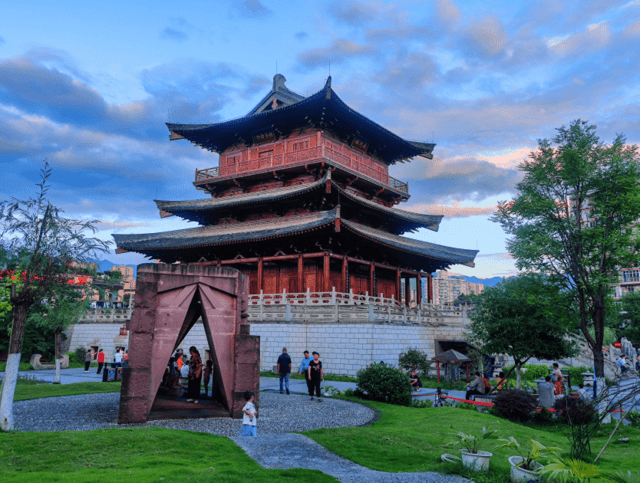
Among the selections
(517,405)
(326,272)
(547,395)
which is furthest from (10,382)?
(326,272)

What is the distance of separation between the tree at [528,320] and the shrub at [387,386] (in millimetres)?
4469

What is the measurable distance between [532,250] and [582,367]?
1187 cm

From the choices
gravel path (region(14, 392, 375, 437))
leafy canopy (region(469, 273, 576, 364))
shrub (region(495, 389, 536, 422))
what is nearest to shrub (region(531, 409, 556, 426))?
shrub (region(495, 389, 536, 422))

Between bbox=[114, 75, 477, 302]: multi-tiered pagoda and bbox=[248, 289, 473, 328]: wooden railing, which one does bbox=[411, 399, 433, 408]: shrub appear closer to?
bbox=[248, 289, 473, 328]: wooden railing

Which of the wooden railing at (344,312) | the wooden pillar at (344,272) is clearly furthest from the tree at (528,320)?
the wooden pillar at (344,272)

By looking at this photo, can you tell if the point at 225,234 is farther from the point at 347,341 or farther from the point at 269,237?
the point at 347,341

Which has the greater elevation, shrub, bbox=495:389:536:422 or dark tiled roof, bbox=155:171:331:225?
dark tiled roof, bbox=155:171:331:225

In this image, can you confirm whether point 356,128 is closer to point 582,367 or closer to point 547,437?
point 582,367

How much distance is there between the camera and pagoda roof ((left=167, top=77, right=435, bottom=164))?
109ft

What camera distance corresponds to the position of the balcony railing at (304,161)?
1318 inches

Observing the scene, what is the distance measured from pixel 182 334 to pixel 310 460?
6230 mm

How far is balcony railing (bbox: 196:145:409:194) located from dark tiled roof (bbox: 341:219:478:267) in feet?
15.5

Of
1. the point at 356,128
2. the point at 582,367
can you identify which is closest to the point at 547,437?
the point at 582,367

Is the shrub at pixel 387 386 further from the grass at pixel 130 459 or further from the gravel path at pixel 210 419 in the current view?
the grass at pixel 130 459
